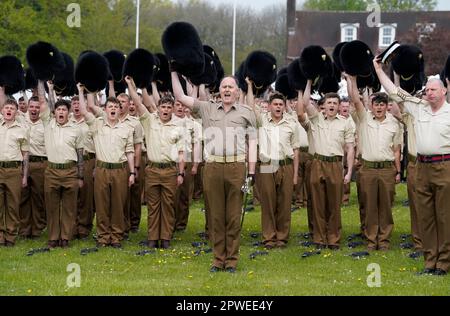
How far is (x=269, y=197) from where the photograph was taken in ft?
40.6

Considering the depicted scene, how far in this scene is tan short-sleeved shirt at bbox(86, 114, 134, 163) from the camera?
1228 centimetres

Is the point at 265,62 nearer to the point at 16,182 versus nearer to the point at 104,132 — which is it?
the point at 104,132

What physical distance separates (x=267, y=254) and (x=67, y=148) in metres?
3.46

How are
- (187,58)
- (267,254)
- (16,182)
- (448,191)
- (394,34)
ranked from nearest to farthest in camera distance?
(448,191), (187,58), (267,254), (16,182), (394,34)

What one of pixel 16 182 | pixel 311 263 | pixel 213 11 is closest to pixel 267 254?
pixel 311 263

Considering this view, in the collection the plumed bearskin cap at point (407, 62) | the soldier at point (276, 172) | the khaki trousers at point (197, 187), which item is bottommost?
the khaki trousers at point (197, 187)

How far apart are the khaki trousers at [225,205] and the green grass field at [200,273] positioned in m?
0.31

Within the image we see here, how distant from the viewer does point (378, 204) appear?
12.2 metres

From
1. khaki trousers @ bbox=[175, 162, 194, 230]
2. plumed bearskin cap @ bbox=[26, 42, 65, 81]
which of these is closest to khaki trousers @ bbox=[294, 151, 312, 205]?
khaki trousers @ bbox=[175, 162, 194, 230]

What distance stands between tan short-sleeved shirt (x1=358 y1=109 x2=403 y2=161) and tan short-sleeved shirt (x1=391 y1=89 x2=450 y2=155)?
186 centimetres

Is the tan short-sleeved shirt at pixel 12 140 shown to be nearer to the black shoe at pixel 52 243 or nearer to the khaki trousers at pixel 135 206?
the black shoe at pixel 52 243

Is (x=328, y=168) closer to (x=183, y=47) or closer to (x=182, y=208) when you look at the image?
(x=182, y=208)

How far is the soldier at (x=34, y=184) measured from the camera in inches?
510

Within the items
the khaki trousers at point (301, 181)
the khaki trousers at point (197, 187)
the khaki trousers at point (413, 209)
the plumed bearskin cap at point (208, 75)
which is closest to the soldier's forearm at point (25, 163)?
the plumed bearskin cap at point (208, 75)
